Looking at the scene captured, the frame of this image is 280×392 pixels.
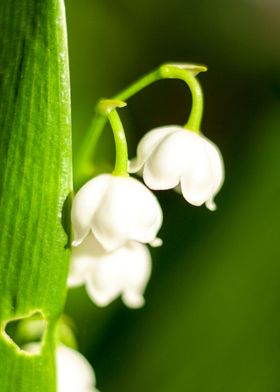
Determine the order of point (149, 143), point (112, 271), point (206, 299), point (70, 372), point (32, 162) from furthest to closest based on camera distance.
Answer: point (206, 299), point (112, 271), point (70, 372), point (149, 143), point (32, 162)

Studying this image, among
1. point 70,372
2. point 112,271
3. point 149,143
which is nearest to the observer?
point 149,143

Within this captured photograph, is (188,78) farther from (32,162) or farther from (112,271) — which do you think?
(112,271)

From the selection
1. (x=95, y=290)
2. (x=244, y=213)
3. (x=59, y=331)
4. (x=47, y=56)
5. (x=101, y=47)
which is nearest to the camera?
(x=47, y=56)

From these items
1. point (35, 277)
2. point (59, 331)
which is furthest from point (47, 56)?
point (59, 331)

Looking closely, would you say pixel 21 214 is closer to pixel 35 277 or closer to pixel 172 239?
pixel 35 277

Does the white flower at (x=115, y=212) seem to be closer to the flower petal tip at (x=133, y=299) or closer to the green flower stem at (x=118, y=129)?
the green flower stem at (x=118, y=129)

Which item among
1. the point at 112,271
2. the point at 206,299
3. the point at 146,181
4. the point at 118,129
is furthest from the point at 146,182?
the point at 206,299
